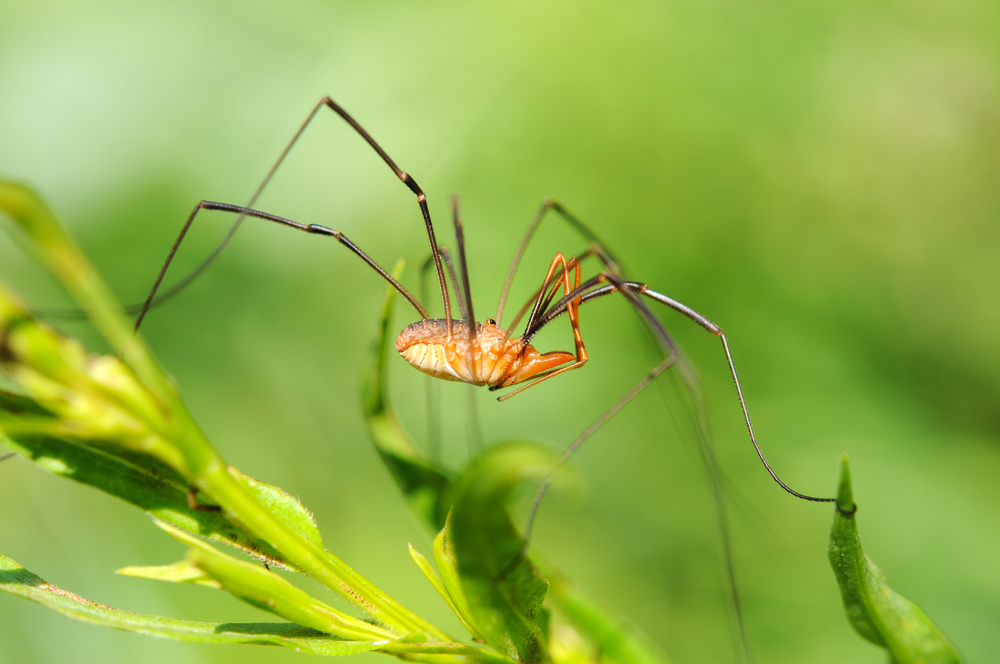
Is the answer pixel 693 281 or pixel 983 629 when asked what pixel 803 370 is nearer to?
pixel 693 281

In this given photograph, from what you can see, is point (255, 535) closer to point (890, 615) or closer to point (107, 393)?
point (107, 393)

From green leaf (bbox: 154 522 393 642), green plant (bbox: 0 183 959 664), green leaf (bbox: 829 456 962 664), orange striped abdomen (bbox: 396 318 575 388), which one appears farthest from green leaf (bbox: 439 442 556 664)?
orange striped abdomen (bbox: 396 318 575 388)

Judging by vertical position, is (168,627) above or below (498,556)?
below

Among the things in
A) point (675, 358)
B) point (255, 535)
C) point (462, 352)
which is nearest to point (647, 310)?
point (675, 358)

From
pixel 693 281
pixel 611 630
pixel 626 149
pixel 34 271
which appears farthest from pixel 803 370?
pixel 34 271

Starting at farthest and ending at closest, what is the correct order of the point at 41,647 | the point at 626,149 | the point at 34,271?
1. the point at 626,149
2. the point at 34,271
3. the point at 41,647

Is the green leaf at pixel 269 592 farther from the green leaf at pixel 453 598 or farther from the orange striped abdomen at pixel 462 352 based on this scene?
the orange striped abdomen at pixel 462 352
